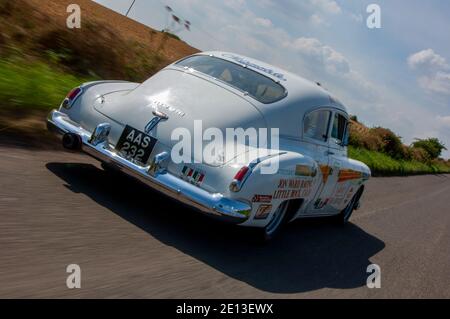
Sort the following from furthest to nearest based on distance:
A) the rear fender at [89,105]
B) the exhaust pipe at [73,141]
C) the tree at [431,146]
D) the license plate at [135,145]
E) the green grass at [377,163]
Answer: the tree at [431,146]
the green grass at [377,163]
the rear fender at [89,105]
the exhaust pipe at [73,141]
the license plate at [135,145]

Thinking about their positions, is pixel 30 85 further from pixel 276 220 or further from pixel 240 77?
pixel 276 220

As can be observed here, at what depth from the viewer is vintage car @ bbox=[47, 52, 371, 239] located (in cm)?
430

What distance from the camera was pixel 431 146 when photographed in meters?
59.4

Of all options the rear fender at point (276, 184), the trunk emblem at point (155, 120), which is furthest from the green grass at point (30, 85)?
the rear fender at point (276, 184)

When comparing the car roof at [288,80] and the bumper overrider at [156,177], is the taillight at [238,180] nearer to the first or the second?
the bumper overrider at [156,177]

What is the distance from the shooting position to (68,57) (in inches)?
381

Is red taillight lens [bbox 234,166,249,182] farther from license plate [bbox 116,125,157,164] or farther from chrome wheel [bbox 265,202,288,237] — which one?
chrome wheel [bbox 265,202,288,237]

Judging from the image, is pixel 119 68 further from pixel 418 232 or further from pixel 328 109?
pixel 418 232

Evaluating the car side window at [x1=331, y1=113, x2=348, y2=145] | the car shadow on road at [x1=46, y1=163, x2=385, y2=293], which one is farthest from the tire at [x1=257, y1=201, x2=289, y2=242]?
the car side window at [x1=331, y1=113, x2=348, y2=145]

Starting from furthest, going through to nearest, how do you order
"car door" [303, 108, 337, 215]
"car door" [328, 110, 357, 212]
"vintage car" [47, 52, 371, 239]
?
"car door" [328, 110, 357, 212] < "car door" [303, 108, 337, 215] < "vintage car" [47, 52, 371, 239]

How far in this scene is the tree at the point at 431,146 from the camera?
57862mm

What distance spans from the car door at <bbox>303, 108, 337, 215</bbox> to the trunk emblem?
5.12 ft

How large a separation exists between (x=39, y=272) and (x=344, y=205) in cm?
501

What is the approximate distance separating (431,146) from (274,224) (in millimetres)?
59022
